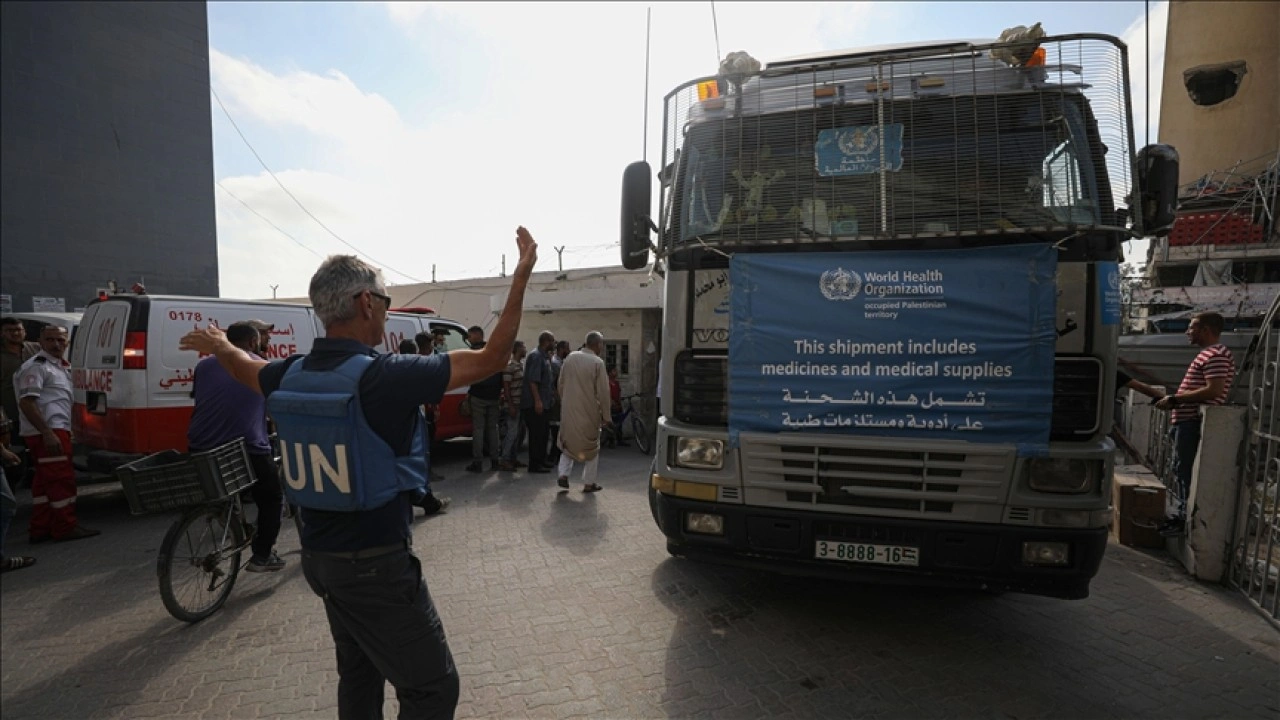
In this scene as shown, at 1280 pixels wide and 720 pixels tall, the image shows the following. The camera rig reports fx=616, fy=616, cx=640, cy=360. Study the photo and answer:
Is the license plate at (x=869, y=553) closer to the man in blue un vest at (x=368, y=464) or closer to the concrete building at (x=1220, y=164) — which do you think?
the man in blue un vest at (x=368, y=464)

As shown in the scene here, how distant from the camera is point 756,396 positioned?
Answer: 3477 mm

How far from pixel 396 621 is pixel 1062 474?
316 cm

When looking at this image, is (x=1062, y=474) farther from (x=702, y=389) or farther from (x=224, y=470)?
(x=224, y=470)

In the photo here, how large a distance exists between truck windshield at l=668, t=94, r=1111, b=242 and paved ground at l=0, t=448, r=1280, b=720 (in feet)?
7.75

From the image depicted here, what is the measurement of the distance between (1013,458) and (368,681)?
3.09 metres

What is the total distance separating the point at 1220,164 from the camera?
68.6ft

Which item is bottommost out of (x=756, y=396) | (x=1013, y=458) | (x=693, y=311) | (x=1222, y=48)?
(x=1013, y=458)

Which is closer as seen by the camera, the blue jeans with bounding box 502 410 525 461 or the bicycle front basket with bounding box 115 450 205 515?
the bicycle front basket with bounding box 115 450 205 515

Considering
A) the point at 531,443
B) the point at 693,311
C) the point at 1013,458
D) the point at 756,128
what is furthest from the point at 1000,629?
the point at 531,443

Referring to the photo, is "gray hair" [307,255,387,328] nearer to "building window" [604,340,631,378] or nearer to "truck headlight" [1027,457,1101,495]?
"truck headlight" [1027,457,1101,495]

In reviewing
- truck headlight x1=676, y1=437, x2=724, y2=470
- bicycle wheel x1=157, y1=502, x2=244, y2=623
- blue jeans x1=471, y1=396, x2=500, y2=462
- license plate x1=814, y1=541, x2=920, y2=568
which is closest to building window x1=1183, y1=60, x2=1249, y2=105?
blue jeans x1=471, y1=396, x2=500, y2=462

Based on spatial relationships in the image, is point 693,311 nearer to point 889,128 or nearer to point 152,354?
point 889,128

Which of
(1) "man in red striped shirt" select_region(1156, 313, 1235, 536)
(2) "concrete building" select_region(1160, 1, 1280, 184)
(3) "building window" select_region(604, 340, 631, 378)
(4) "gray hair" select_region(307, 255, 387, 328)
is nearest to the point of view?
(4) "gray hair" select_region(307, 255, 387, 328)

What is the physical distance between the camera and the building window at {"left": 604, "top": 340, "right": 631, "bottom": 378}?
12719 mm
